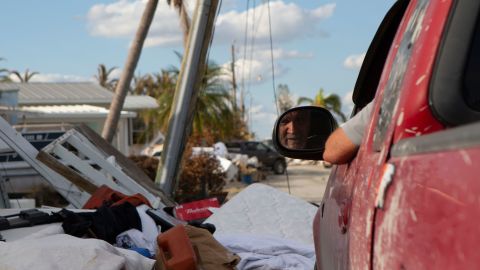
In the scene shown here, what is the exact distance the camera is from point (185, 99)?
11.9 meters

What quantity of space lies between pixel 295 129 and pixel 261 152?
35.0 meters

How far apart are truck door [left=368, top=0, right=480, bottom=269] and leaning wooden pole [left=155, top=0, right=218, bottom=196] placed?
32.9ft

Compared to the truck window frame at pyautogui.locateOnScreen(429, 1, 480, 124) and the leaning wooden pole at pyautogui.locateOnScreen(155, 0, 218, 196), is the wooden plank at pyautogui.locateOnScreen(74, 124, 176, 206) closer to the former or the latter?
the leaning wooden pole at pyautogui.locateOnScreen(155, 0, 218, 196)

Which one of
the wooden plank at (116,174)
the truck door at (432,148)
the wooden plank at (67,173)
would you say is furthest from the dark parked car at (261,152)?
the truck door at (432,148)

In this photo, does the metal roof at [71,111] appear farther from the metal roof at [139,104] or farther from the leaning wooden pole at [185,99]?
the leaning wooden pole at [185,99]

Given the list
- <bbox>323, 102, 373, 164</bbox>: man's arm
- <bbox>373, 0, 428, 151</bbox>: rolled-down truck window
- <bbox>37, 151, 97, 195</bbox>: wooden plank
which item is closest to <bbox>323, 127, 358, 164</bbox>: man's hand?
<bbox>323, 102, 373, 164</bbox>: man's arm

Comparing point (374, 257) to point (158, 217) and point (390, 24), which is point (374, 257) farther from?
point (158, 217)

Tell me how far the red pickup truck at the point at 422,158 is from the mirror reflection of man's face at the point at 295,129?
2.05 ft

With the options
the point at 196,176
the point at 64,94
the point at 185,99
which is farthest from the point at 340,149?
the point at 64,94

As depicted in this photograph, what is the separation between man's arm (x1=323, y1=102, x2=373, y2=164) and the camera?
229 centimetres

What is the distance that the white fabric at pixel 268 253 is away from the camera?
4820 millimetres

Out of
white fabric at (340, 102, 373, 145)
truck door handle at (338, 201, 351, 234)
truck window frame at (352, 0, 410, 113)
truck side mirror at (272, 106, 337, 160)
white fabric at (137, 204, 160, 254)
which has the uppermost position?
truck window frame at (352, 0, 410, 113)

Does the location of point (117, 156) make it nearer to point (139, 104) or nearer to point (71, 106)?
point (71, 106)

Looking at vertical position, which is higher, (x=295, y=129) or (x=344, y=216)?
(x=295, y=129)
